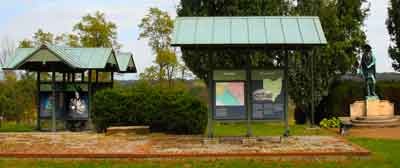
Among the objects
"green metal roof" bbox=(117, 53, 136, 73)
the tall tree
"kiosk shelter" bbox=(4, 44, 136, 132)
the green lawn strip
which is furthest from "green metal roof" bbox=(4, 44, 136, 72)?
the tall tree

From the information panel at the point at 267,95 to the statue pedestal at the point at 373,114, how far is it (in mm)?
8290

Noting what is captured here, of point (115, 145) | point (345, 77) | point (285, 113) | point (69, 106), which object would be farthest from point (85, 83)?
point (345, 77)

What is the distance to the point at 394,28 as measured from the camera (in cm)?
3328

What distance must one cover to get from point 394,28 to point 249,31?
22349 mm

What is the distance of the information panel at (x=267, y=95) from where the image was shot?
1445 cm

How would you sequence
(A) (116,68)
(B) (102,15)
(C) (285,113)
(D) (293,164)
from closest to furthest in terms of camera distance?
(D) (293,164)
(C) (285,113)
(A) (116,68)
(B) (102,15)

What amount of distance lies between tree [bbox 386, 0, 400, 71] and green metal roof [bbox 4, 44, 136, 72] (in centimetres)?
1810

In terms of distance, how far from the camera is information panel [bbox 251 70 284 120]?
14.5m

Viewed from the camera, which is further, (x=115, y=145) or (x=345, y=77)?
(x=345, y=77)

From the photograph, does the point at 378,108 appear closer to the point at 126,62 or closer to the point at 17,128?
the point at 126,62

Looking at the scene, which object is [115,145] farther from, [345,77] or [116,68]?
[345,77]

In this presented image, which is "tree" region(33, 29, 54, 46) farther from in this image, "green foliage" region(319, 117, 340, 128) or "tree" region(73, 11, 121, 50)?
"green foliage" region(319, 117, 340, 128)

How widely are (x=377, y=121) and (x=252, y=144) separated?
1009cm

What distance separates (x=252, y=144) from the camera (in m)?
13.3
